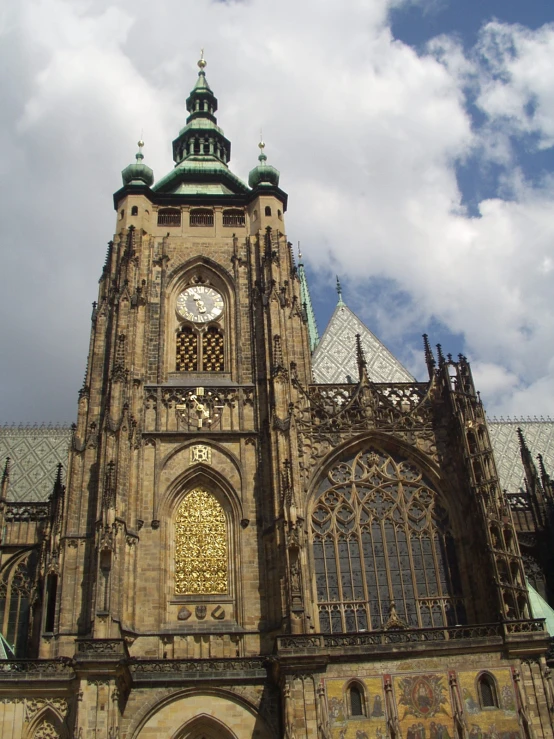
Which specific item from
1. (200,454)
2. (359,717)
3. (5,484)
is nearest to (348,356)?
(200,454)

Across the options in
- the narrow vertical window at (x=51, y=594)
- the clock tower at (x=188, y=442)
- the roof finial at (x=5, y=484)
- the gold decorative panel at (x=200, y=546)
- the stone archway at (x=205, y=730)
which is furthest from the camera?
the roof finial at (x=5, y=484)

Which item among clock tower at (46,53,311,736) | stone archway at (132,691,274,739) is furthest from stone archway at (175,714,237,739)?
clock tower at (46,53,311,736)

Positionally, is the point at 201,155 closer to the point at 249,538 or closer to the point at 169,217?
the point at 169,217

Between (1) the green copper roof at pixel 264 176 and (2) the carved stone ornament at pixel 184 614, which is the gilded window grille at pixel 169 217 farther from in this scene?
(2) the carved stone ornament at pixel 184 614

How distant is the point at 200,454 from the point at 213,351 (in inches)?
170

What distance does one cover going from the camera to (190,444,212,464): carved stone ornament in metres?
24.6

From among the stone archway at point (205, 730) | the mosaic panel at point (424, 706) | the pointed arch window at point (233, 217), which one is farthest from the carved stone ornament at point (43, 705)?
the pointed arch window at point (233, 217)

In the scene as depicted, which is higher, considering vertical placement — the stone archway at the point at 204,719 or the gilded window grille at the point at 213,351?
the gilded window grille at the point at 213,351

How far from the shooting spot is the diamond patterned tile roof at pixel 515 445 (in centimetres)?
3128

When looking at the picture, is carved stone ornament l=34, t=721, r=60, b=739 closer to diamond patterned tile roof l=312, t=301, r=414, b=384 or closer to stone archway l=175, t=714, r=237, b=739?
stone archway l=175, t=714, r=237, b=739

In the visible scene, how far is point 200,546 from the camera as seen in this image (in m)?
23.5

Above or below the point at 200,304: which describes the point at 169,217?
above

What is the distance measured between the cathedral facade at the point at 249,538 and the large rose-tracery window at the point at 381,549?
0.06 meters

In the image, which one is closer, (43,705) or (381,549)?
(43,705)
